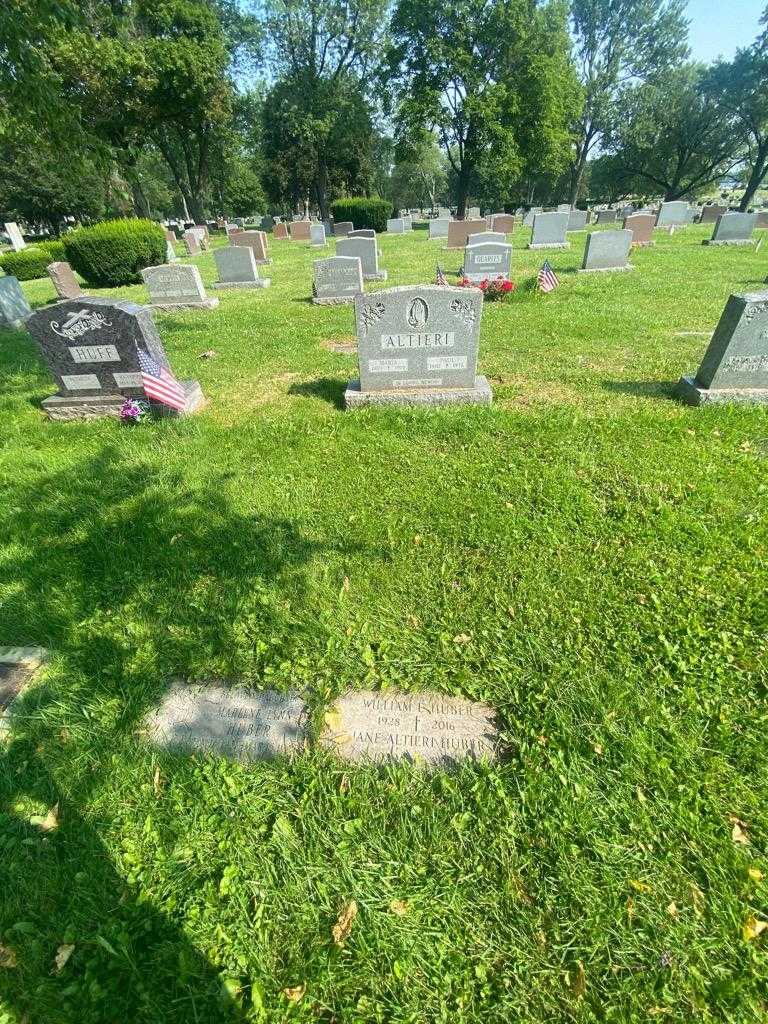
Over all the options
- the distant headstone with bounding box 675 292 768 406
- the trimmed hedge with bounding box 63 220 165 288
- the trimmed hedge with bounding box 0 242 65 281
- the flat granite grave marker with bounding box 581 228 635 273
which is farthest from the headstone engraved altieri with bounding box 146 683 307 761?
the trimmed hedge with bounding box 0 242 65 281

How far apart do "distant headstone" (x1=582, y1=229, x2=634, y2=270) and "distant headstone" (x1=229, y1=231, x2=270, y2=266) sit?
12.3 metres

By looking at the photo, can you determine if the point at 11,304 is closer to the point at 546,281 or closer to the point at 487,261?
the point at 487,261

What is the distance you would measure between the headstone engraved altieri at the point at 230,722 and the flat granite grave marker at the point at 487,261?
40.3 feet

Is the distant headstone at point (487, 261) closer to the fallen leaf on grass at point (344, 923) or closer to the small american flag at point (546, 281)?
the small american flag at point (546, 281)

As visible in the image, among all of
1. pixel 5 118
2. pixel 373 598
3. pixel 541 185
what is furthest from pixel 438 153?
pixel 373 598

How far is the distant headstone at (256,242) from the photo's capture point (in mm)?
18609

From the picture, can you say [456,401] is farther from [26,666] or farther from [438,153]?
[438,153]

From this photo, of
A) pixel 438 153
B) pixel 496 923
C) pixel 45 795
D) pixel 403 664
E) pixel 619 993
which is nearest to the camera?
pixel 619 993

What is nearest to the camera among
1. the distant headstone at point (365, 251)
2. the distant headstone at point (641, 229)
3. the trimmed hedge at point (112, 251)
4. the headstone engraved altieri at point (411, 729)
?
the headstone engraved altieri at point (411, 729)

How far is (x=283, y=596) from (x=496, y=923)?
6.30ft

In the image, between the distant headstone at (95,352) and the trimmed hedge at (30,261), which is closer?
the distant headstone at (95,352)

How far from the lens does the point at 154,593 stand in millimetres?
3021

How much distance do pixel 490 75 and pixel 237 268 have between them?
2868cm

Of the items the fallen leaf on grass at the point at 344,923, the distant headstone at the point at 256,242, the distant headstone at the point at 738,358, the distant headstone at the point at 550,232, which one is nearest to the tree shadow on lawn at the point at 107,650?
the fallen leaf on grass at the point at 344,923
